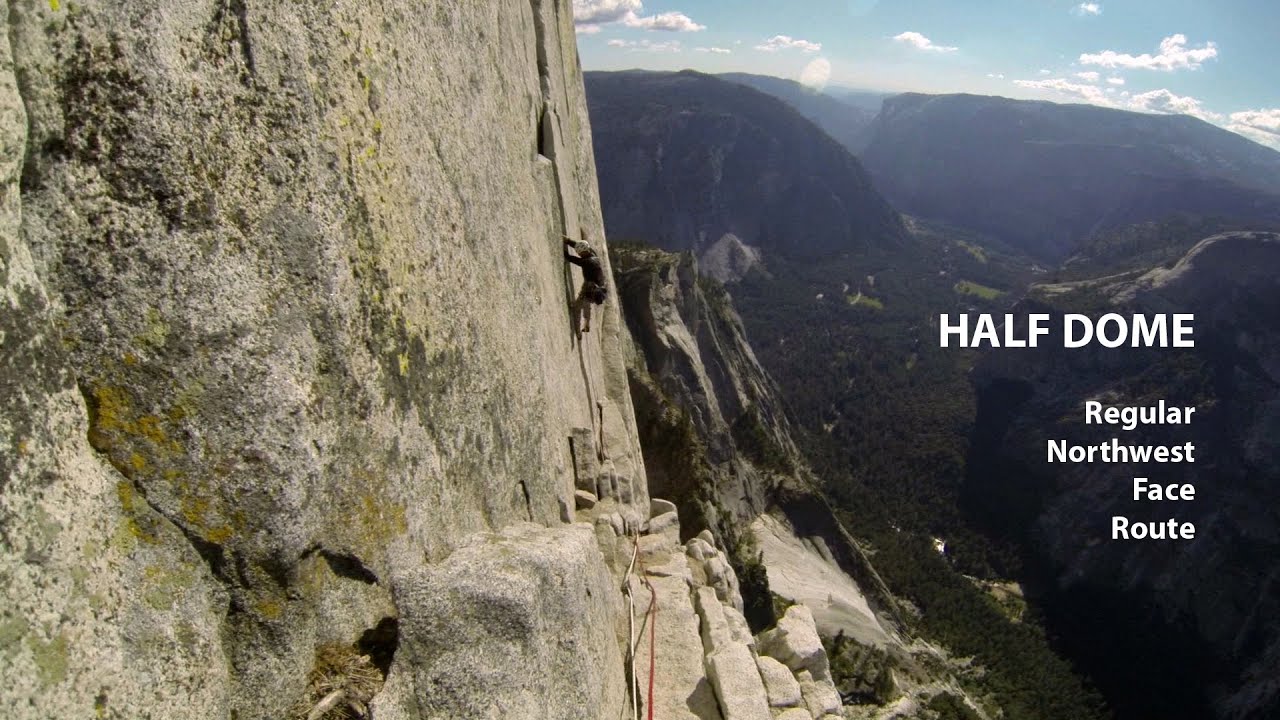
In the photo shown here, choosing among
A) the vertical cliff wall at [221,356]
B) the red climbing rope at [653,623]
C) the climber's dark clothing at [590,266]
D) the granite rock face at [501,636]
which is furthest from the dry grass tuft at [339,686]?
the climber's dark clothing at [590,266]

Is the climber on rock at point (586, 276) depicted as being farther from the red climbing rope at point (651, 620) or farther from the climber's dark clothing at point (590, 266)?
the red climbing rope at point (651, 620)

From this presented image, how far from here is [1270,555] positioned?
76938 millimetres

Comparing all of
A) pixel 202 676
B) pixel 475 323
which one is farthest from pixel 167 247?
pixel 475 323

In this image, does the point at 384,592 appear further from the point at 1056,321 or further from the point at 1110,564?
the point at 1056,321

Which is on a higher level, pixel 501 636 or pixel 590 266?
pixel 590 266

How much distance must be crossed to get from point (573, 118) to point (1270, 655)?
94.9 meters

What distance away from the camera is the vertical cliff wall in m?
3.87

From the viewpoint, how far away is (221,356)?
188 inches

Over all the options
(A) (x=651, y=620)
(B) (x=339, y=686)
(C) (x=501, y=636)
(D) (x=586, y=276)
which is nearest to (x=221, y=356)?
(B) (x=339, y=686)

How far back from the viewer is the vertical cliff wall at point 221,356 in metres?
3.87

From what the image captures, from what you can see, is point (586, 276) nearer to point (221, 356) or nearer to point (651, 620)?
point (651, 620)

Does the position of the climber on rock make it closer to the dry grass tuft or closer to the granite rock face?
the granite rock face

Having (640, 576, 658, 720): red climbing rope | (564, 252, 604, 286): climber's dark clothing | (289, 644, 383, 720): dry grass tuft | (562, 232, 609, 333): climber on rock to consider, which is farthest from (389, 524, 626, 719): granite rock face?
(564, 252, 604, 286): climber's dark clothing

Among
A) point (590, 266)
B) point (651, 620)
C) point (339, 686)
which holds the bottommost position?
point (651, 620)
